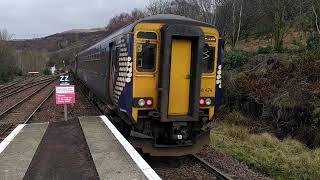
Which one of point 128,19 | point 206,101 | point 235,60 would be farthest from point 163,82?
point 128,19

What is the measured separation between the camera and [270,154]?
10758mm

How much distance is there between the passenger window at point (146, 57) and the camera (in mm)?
8984

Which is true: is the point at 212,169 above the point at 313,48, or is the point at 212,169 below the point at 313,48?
below

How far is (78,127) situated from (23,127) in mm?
1414

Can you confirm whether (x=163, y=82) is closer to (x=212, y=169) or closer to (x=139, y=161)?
(x=212, y=169)

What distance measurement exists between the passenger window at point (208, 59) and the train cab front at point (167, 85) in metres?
0.39

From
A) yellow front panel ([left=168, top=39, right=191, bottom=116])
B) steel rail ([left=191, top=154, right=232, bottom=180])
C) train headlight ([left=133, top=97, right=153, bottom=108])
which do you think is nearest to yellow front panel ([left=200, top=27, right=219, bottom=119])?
yellow front panel ([left=168, top=39, right=191, bottom=116])

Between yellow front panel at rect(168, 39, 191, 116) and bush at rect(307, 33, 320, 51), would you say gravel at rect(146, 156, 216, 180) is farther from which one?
bush at rect(307, 33, 320, 51)

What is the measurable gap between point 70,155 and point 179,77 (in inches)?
114

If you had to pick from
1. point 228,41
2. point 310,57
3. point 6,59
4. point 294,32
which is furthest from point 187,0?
point 6,59

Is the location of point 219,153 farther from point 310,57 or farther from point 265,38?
point 265,38

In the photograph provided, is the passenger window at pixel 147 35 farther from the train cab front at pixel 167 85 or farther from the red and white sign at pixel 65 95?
the red and white sign at pixel 65 95

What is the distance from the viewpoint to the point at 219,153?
10.1 m

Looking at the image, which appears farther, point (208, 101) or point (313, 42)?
point (313, 42)
